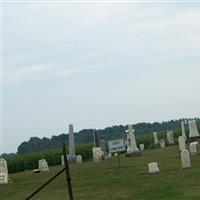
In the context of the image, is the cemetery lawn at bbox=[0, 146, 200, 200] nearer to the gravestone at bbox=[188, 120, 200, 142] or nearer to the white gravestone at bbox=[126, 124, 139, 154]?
the white gravestone at bbox=[126, 124, 139, 154]

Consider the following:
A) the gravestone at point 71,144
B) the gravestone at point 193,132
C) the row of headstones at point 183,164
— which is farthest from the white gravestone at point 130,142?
the row of headstones at point 183,164

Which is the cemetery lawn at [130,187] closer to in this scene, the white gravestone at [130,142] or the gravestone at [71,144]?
the white gravestone at [130,142]

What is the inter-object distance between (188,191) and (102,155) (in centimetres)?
2108

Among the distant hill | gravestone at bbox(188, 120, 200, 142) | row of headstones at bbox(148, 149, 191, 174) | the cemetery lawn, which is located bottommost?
the cemetery lawn

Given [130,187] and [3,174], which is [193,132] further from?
[130,187]

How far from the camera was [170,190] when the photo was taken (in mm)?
15906

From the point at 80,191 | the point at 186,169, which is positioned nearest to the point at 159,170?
the point at 186,169

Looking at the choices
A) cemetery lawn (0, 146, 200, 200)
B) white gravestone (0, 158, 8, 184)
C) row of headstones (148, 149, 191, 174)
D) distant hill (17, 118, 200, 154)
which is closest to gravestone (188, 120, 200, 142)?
cemetery lawn (0, 146, 200, 200)

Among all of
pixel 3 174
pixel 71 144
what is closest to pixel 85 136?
pixel 71 144

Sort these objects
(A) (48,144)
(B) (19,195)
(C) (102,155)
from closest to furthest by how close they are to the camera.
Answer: (B) (19,195) → (C) (102,155) → (A) (48,144)

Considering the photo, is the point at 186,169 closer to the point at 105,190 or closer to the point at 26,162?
the point at 105,190

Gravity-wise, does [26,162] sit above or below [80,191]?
above

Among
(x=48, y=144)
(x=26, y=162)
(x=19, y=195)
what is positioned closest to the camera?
(x=19, y=195)

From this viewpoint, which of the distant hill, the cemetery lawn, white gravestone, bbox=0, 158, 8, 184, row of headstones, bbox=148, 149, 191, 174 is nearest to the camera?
the cemetery lawn
